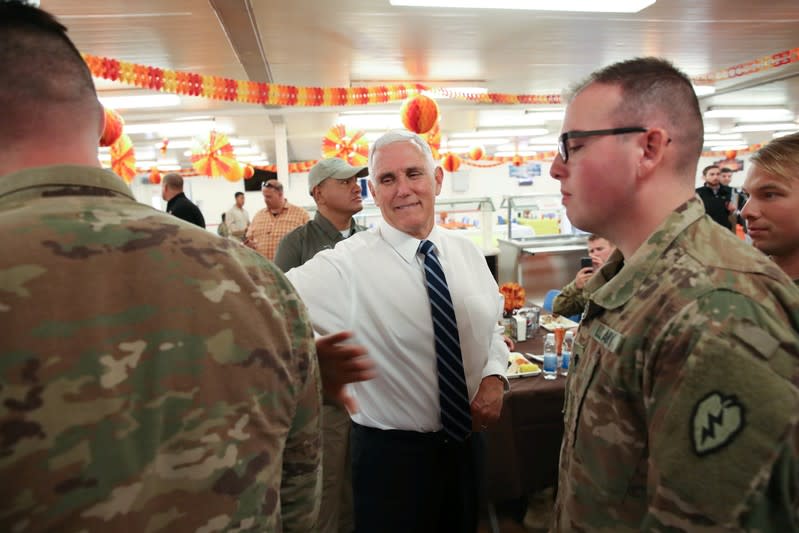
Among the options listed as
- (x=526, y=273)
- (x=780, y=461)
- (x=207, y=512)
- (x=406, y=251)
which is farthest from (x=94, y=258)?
(x=526, y=273)

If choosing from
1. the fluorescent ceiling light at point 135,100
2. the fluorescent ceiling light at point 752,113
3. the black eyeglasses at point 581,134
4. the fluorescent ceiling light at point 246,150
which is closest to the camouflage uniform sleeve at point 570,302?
the black eyeglasses at point 581,134

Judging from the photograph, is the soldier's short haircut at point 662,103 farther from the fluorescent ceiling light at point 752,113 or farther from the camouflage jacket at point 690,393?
the fluorescent ceiling light at point 752,113

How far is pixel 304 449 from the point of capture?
3.31 feet

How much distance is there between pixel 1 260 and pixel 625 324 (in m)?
1.01

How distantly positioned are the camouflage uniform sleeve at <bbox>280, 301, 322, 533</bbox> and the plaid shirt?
13.5ft

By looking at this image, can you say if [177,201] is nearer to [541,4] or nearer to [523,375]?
[541,4]

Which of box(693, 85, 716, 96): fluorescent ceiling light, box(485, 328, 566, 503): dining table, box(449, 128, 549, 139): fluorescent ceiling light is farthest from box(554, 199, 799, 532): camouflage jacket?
box(449, 128, 549, 139): fluorescent ceiling light

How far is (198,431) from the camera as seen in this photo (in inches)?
29.5

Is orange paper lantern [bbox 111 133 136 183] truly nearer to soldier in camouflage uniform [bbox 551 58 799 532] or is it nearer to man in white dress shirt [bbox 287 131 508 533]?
man in white dress shirt [bbox 287 131 508 533]

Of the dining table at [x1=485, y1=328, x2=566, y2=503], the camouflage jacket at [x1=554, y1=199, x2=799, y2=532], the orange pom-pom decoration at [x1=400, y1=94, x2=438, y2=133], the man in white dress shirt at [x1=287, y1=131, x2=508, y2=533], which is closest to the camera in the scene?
the camouflage jacket at [x1=554, y1=199, x2=799, y2=532]

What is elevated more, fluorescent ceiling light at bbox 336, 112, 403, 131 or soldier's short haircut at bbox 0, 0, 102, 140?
fluorescent ceiling light at bbox 336, 112, 403, 131

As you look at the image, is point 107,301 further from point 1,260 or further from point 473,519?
point 473,519

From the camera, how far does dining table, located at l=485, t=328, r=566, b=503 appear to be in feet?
8.07

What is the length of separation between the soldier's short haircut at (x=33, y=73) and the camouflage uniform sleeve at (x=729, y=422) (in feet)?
3.50
